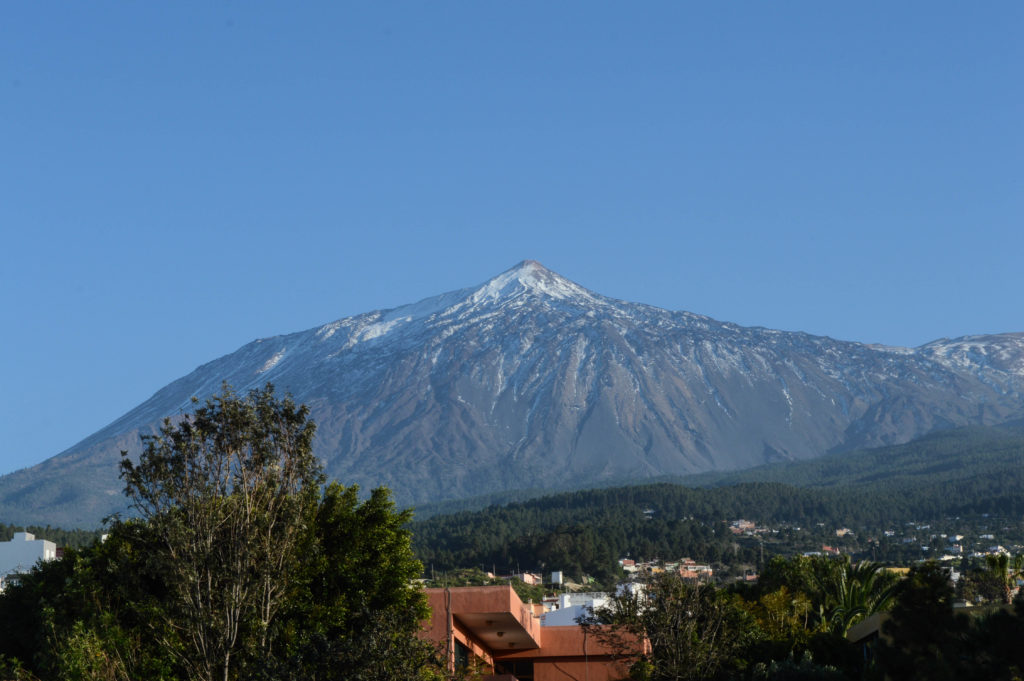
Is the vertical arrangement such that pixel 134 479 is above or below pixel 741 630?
above

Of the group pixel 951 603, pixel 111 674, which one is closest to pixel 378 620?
pixel 111 674

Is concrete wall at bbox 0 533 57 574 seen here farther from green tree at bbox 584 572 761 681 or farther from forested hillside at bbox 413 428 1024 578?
green tree at bbox 584 572 761 681

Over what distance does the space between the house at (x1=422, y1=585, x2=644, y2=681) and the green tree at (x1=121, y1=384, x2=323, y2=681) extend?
9.17m

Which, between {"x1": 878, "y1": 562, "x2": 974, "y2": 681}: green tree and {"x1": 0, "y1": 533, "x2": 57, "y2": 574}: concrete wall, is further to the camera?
{"x1": 0, "y1": 533, "x2": 57, "y2": 574}: concrete wall

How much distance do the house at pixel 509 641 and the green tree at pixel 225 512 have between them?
9174 millimetres

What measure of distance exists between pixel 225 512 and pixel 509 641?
25.5 m

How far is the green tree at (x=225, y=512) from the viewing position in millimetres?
23344

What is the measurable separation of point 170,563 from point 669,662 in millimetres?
18012

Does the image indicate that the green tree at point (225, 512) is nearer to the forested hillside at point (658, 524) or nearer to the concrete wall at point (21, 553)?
the concrete wall at point (21, 553)

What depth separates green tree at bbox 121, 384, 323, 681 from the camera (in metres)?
23.3

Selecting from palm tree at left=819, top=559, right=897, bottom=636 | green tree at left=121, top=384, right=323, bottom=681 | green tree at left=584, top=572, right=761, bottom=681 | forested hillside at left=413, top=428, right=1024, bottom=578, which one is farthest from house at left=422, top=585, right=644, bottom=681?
forested hillside at left=413, top=428, right=1024, bottom=578

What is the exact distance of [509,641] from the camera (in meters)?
48.0

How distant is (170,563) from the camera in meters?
23.3

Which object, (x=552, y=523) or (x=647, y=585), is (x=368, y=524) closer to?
(x=647, y=585)
